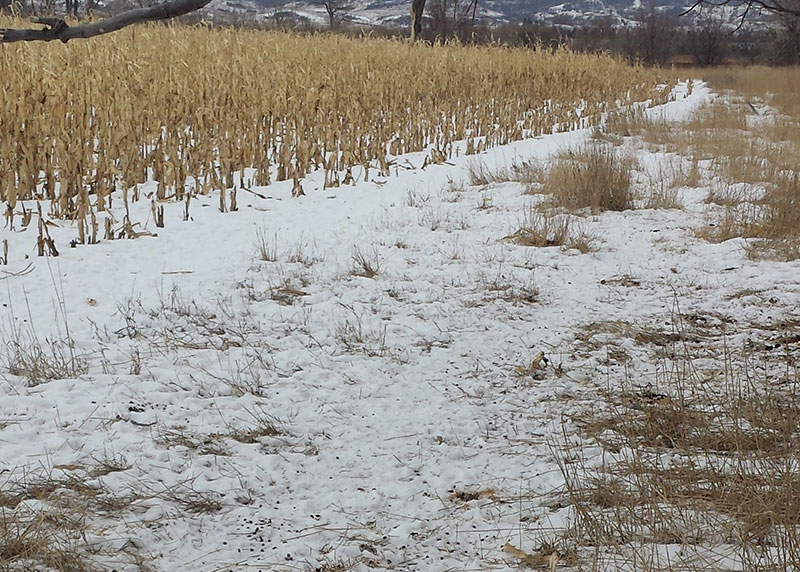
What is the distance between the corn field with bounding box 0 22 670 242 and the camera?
24.1 ft

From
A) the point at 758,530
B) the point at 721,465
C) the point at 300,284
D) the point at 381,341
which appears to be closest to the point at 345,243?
the point at 300,284

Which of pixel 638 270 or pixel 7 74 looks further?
pixel 7 74

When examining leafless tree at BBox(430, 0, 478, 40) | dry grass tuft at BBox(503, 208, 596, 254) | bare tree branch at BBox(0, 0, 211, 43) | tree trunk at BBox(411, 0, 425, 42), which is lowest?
dry grass tuft at BBox(503, 208, 596, 254)

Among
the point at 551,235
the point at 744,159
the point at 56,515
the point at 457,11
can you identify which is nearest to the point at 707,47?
the point at 744,159

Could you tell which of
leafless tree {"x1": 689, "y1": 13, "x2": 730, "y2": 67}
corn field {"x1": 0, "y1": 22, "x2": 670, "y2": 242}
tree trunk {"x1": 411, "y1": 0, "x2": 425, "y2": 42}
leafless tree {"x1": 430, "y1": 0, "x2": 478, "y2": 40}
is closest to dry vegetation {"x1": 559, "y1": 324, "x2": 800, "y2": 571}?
leafless tree {"x1": 430, "y1": 0, "x2": 478, "y2": 40}

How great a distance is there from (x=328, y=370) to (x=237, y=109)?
665 cm

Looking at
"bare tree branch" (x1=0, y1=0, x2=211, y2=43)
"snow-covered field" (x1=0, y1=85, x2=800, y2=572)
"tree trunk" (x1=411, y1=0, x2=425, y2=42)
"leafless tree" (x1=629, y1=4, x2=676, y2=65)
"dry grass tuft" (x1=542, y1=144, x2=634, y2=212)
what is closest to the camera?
"bare tree branch" (x1=0, y1=0, x2=211, y2=43)

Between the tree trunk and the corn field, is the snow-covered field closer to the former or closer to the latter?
the corn field

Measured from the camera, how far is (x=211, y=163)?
8289 mm

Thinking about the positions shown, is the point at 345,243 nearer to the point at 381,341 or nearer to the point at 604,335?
the point at 381,341

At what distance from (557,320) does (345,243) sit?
2.29 m

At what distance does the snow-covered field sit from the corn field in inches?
32.4

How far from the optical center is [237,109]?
32.2 feet

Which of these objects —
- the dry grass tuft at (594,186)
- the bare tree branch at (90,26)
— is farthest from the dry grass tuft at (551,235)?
the bare tree branch at (90,26)
